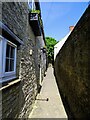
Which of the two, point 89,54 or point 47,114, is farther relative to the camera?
point 47,114

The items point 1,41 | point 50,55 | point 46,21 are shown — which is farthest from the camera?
point 50,55

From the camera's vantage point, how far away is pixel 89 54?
3041 millimetres

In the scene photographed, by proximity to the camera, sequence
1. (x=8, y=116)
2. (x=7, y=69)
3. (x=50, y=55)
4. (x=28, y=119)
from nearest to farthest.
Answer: (x=8, y=116) → (x=7, y=69) → (x=28, y=119) → (x=50, y=55)

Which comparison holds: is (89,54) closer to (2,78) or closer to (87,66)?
(87,66)

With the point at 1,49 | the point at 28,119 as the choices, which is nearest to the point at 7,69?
the point at 1,49

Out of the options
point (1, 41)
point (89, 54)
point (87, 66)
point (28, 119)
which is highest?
point (1, 41)

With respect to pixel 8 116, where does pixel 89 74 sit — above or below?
above

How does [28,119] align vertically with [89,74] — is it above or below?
below

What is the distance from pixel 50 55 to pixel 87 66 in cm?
3761

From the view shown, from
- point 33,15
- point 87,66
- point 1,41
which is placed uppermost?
point 33,15

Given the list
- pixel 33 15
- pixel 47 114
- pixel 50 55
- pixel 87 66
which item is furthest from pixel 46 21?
pixel 50 55

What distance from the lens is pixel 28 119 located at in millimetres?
5281

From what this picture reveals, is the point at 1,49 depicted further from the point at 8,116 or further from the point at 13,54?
the point at 8,116

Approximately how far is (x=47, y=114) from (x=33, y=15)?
4044 millimetres
